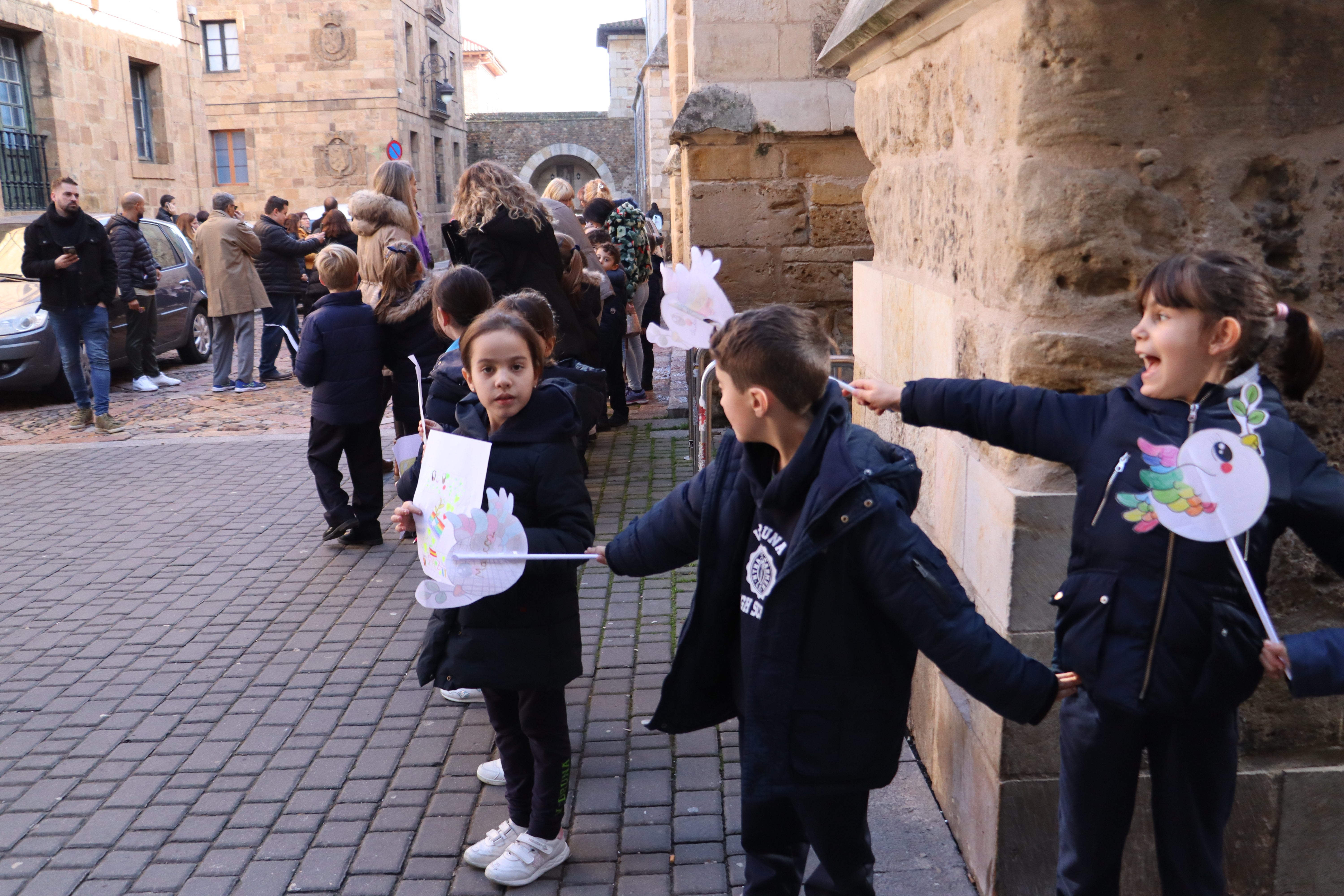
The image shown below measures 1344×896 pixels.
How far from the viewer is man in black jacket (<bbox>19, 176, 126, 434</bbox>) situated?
30.1 ft

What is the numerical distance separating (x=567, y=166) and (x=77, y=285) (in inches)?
1678

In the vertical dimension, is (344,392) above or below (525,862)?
above

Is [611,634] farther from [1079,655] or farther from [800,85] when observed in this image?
[800,85]

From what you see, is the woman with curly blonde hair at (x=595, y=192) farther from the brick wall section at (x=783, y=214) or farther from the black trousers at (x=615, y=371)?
the brick wall section at (x=783, y=214)

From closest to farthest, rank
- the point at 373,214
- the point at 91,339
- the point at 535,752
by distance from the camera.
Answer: the point at 535,752 → the point at 373,214 → the point at 91,339

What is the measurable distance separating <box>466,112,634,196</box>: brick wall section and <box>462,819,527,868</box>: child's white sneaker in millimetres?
46996

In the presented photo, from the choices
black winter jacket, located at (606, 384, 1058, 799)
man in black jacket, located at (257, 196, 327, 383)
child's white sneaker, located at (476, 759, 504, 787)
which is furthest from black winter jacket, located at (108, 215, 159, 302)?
black winter jacket, located at (606, 384, 1058, 799)

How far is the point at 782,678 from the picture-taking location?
224 centimetres

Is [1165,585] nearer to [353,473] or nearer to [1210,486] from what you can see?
[1210,486]

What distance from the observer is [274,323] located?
12516 mm

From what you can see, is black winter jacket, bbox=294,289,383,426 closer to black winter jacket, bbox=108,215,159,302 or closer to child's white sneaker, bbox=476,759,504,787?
child's white sneaker, bbox=476,759,504,787

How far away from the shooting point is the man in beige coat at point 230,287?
11.5 m

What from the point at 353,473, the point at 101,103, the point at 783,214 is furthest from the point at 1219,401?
the point at 101,103

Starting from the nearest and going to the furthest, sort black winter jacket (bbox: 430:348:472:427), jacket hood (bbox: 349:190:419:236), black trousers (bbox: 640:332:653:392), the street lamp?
black winter jacket (bbox: 430:348:472:427), jacket hood (bbox: 349:190:419:236), black trousers (bbox: 640:332:653:392), the street lamp
